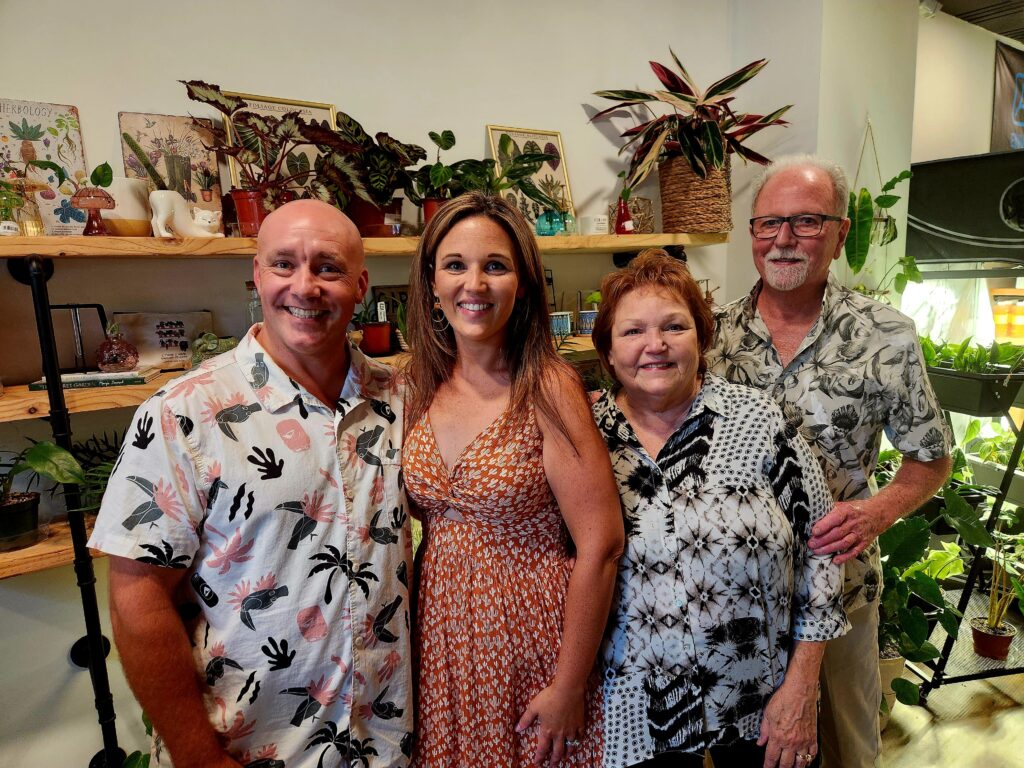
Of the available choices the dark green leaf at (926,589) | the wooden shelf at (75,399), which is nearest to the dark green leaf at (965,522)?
the dark green leaf at (926,589)

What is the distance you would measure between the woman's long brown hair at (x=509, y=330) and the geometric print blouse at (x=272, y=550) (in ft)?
0.73

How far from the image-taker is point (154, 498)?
103 cm

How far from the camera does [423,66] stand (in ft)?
7.73

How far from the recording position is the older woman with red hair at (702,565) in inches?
48.3

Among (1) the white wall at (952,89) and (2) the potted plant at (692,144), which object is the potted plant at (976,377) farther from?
(1) the white wall at (952,89)

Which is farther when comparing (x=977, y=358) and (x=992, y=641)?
(x=977, y=358)

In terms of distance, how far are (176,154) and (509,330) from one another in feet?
4.38

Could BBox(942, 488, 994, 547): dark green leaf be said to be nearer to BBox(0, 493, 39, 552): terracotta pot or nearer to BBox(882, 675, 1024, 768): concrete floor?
BBox(882, 675, 1024, 768): concrete floor

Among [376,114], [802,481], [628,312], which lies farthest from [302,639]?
[376,114]

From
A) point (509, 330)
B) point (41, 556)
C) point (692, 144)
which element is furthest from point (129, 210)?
point (692, 144)

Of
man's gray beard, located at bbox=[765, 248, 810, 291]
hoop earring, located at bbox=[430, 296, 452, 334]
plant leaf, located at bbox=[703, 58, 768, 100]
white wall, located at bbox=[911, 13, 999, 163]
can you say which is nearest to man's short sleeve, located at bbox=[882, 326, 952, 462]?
man's gray beard, located at bbox=[765, 248, 810, 291]

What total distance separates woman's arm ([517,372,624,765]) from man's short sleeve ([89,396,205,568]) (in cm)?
66

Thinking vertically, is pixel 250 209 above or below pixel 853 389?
above

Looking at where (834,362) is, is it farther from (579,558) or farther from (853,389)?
(579,558)
